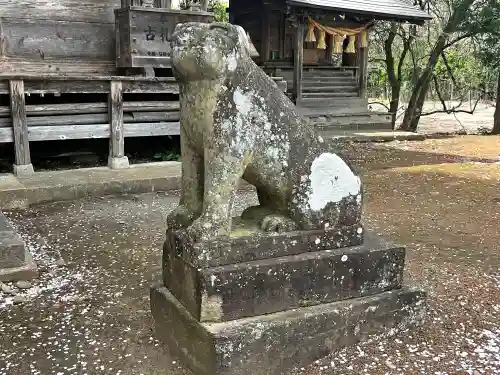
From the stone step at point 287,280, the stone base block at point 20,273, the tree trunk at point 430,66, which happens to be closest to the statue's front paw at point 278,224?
the stone step at point 287,280

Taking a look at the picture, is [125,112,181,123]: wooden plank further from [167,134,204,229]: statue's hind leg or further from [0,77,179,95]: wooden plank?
[167,134,204,229]: statue's hind leg

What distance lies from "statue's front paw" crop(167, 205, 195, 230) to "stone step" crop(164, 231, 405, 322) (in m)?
0.14

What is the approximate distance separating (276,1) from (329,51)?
131 inches

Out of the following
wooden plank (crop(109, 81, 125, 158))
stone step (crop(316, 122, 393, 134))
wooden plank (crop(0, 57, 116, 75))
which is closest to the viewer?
wooden plank (crop(109, 81, 125, 158))

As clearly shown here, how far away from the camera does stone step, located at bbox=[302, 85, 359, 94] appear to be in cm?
1459

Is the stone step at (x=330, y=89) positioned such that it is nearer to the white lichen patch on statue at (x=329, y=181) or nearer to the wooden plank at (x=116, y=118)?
the wooden plank at (x=116, y=118)

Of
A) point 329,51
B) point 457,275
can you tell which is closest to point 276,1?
point 329,51

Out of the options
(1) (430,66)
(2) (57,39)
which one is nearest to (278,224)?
(2) (57,39)

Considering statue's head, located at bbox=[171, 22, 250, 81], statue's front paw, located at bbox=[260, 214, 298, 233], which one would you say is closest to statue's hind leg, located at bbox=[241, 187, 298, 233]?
statue's front paw, located at bbox=[260, 214, 298, 233]

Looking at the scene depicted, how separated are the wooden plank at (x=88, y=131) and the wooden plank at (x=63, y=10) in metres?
2.19

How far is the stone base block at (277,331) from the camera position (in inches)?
103

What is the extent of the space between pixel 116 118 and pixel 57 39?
204 cm

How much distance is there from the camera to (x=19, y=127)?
7121 mm

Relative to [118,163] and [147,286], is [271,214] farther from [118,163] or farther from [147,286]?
[118,163]
